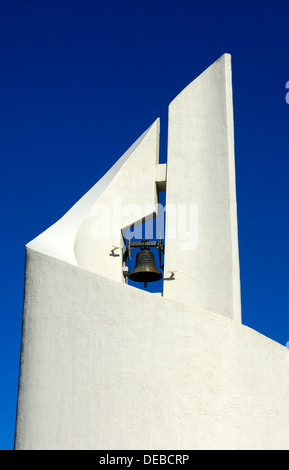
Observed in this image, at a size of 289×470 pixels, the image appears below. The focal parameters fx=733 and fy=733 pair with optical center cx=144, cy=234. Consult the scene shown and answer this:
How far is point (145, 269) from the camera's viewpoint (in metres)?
9.84

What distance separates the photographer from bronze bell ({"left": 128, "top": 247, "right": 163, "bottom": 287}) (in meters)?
9.85

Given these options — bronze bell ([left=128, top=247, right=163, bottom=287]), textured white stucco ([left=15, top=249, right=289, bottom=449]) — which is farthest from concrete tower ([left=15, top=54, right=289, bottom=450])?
bronze bell ([left=128, top=247, right=163, bottom=287])

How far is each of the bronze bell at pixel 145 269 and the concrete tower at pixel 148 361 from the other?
13.5 inches

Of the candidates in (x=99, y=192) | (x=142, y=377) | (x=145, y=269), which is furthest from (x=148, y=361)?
(x=99, y=192)

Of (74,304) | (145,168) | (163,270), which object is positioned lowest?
(74,304)

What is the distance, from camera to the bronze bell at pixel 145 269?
985 centimetres

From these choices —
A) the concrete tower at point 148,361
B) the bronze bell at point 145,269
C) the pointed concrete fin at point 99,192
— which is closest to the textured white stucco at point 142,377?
the concrete tower at point 148,361

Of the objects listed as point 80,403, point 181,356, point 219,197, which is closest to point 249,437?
point 181,356

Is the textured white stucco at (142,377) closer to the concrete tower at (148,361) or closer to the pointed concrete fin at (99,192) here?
the concrete tower at (148,361)

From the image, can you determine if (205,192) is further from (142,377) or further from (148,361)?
(142,377)

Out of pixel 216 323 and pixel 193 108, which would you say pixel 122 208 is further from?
pixel 216 323

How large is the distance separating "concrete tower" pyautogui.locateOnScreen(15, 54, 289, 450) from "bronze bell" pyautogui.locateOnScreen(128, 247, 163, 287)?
343mm
